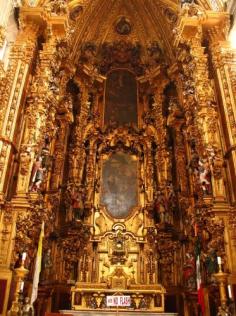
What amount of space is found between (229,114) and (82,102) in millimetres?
7175

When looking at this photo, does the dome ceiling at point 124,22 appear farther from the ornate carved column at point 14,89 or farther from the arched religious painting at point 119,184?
the arched religious painting at point 119,184

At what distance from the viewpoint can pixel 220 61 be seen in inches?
504

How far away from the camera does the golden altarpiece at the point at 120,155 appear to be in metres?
10.5

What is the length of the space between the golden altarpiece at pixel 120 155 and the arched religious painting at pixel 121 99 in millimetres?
60

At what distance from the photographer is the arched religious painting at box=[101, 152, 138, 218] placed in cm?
1454

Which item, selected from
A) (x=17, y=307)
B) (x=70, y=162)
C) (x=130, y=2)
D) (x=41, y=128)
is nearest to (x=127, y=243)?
(x=70, y=162)

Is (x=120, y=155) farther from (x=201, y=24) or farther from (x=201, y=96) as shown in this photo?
(x=201, y=24)

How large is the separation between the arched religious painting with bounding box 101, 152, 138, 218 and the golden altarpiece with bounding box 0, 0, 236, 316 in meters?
0.04

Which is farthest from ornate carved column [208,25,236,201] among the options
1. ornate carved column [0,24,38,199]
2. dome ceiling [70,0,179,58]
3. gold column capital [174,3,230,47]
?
ornate carved column [0,24,38,199]

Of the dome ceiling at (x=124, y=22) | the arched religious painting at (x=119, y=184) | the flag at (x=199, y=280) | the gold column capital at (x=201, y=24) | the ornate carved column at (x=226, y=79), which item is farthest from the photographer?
the dome ceiling at (x=124, y=22)

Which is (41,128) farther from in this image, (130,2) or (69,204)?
(130,2)

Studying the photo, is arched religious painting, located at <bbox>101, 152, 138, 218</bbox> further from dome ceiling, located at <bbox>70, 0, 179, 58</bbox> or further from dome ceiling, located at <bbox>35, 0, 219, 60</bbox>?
dome ceiling, located at <bbox>70, 0, 179, 58</bbox>

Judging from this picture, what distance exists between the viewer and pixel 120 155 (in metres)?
15.9

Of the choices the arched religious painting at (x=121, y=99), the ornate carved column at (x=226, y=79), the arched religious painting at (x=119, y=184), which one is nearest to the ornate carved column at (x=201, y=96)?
the ornate carved column at (x=226, y=79)
